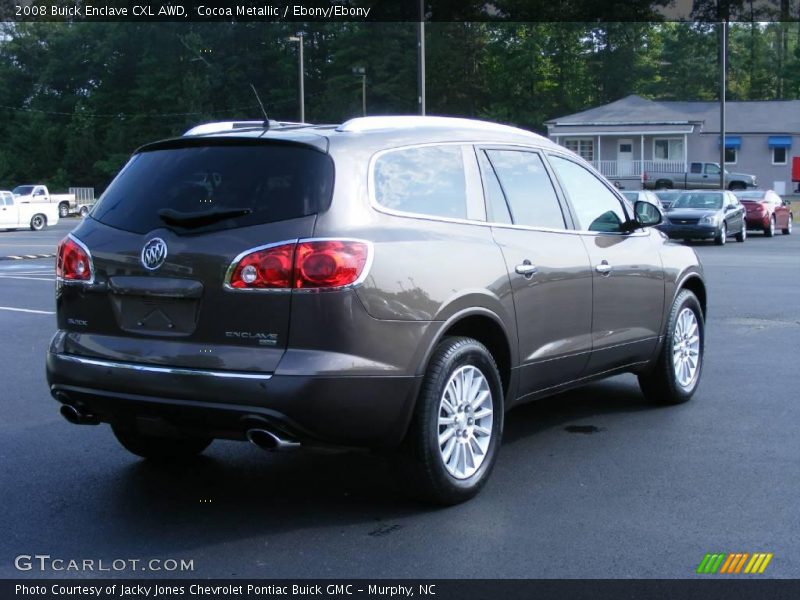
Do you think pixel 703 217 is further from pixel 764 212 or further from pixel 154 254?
pixel 154 254

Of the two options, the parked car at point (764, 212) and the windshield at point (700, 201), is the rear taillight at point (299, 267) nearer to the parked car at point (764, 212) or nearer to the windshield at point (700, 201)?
the windshield at point (700, 201)

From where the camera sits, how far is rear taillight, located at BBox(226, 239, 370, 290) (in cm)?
462

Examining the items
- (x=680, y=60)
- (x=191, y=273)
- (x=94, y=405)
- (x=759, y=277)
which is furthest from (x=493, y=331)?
(x=680, y=60)

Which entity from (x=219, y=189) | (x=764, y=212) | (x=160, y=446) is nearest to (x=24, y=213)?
(x=764, y=212)

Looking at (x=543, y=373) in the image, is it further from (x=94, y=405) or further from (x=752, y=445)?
(x=94, y=405)

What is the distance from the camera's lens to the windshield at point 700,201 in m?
29.1

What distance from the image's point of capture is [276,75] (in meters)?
75.6

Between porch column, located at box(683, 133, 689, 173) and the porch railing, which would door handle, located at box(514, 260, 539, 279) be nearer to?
the porch railing

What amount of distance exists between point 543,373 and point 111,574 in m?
2.72

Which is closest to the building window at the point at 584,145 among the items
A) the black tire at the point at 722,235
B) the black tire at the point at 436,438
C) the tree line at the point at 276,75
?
the tree line at the point at 276,75

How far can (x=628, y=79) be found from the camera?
286 ft

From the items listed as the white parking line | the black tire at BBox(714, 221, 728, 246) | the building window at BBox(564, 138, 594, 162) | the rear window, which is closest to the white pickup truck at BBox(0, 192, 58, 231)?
the black tire at BBox(714, 221, 728, 246)

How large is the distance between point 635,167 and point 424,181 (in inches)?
2442

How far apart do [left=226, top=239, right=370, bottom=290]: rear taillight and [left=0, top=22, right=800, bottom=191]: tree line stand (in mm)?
66517
